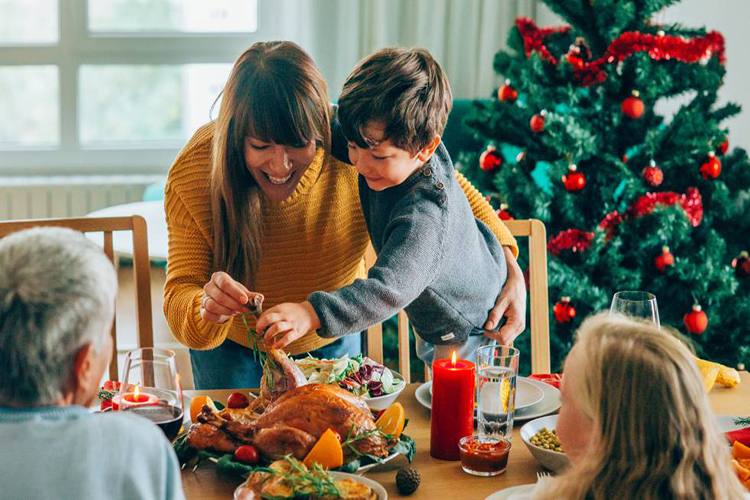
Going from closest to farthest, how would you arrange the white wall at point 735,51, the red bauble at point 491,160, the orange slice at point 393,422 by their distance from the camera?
the orange slice at point 393,422
the red bauble at point 491,160
the white wall at point 735,51

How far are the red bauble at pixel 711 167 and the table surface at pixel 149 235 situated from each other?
67.5 inches

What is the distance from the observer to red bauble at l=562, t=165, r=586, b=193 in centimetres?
279

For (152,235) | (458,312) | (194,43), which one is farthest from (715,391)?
(194,43)

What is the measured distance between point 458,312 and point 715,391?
1.63ft

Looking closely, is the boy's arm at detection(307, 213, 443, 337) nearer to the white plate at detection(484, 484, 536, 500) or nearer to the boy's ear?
the boy's ear

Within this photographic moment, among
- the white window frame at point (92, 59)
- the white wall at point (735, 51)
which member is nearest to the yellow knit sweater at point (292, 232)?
the white wall at point (735, 51)

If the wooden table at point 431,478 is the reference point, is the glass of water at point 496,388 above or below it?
above

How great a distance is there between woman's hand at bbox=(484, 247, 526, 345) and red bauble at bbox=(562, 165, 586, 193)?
0.99m

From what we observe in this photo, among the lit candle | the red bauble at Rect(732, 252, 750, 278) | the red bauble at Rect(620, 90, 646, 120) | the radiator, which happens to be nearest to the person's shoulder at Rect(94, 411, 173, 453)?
the lit candle

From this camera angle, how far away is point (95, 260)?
92 centimetres

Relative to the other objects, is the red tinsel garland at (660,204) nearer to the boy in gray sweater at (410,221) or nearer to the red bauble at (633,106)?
the red bauble at (633,106)

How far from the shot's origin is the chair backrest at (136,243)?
6.01 feet

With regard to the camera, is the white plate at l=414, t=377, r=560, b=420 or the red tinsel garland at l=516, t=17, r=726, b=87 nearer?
the white plate at l=414, t=377, r=560, b=420

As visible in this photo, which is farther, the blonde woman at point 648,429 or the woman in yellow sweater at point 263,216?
the woman in yellow sweater at point 263,216
